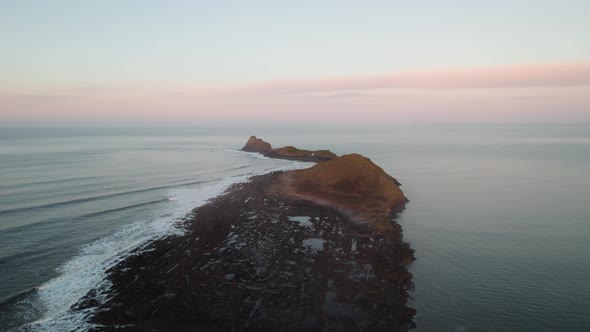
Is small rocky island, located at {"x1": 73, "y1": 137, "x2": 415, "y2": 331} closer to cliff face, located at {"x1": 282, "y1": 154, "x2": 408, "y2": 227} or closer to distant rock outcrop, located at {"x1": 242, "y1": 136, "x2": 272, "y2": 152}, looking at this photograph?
cliff face, located at {"x1": 282, "y1": 154, "x2": 408, "y2": 227}

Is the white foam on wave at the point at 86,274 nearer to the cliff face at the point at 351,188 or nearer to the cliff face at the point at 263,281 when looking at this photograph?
the cliff face at the point at 263,281

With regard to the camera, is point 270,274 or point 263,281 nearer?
point 263,281

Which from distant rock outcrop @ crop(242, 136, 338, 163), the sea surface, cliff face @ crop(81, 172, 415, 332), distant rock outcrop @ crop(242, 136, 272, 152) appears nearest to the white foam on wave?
the sea surface

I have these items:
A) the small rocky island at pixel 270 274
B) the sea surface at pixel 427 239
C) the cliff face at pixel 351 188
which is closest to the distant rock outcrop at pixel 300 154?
the sea surface at pixel 427 239

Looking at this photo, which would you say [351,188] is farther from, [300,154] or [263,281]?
[300,154]

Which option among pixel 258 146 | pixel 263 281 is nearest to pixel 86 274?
pixel 263 281

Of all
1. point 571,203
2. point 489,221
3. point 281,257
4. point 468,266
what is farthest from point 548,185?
point 281,257
